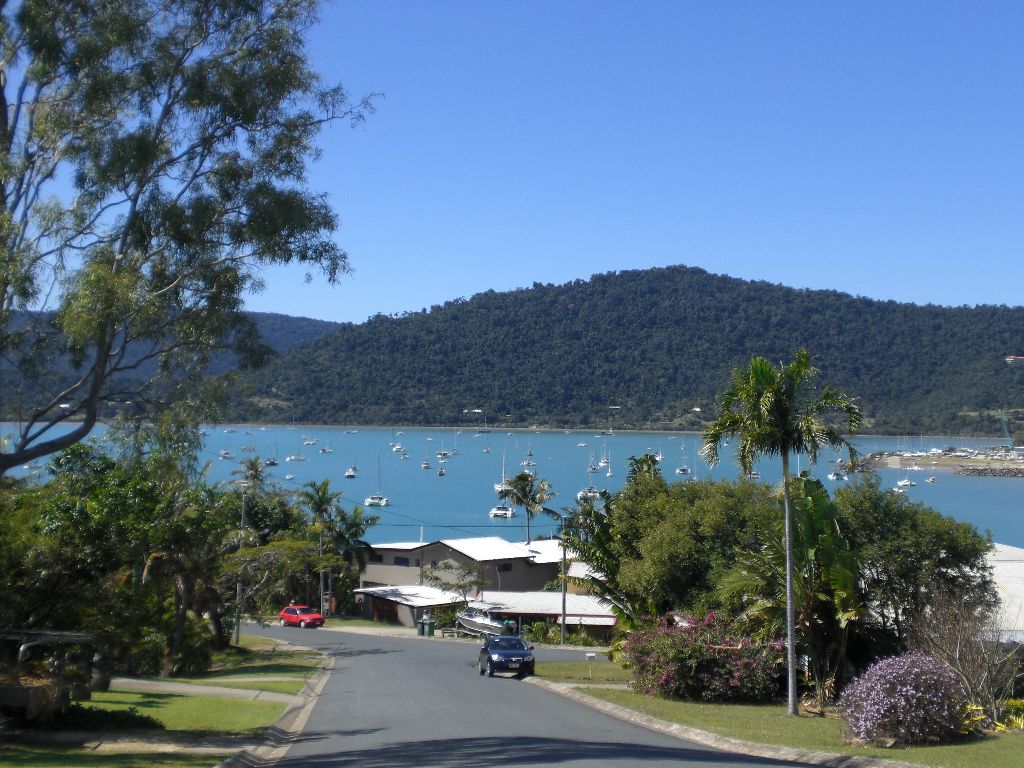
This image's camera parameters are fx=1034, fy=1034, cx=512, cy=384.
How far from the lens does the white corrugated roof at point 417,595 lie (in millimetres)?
59000

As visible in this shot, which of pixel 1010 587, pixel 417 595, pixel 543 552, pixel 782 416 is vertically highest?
pixel 782 416

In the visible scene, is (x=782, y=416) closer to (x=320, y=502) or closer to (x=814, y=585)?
(x=814, y=585)

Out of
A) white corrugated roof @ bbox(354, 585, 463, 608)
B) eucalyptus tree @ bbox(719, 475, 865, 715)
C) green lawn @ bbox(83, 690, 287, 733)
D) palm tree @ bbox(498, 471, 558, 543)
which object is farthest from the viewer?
palm tree @ bbox(498, 471, 558, 543)

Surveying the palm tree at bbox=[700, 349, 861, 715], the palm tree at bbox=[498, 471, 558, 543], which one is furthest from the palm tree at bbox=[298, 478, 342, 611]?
the palm tree at bbox=[700, 349, 861, 715]

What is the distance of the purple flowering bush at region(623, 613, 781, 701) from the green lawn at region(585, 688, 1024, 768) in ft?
1.71

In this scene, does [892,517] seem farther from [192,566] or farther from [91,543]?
[192,566]

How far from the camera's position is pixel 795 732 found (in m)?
19.5

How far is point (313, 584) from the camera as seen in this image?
71.4 metres

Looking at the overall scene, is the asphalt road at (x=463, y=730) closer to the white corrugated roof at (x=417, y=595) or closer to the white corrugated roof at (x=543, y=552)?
the white corrugated roof at (x=417, y=595)

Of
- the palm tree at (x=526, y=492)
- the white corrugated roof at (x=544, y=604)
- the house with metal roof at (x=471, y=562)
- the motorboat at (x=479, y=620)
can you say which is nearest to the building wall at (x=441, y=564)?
the house with metal roof at (x=471, y=562)

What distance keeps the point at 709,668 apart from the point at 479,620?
26.9 metres

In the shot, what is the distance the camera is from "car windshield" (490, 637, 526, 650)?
31891 millimetres

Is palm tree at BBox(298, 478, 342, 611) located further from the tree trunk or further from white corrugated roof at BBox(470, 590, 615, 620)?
the tree trunk

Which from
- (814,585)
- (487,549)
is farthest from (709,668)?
(487,549)
